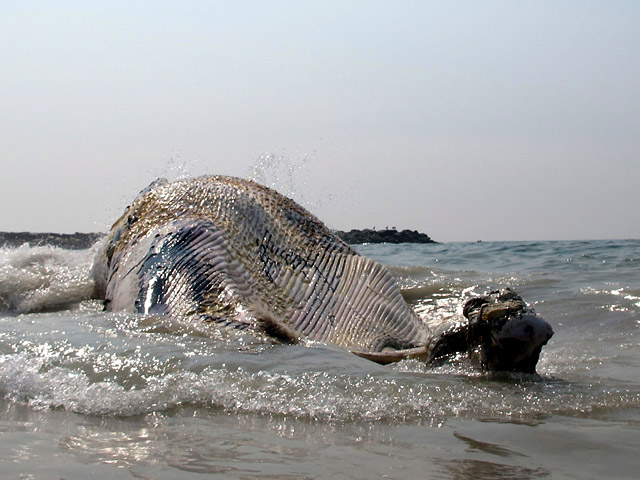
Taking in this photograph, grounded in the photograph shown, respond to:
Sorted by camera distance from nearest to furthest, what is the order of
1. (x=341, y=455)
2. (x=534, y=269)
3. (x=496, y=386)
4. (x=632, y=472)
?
(x=632, y=472) < (x=341, y=455) < (x=496, y=386) < (x=534, y=269)

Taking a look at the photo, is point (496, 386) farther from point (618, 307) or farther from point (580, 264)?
point (580, 264)

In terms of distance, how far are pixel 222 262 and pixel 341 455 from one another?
2.28 metres

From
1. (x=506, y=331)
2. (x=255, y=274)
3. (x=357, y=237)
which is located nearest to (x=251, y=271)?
(x=255, y=274)

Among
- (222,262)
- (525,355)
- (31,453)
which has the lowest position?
(31,453)

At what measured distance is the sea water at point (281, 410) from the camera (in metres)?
1.89

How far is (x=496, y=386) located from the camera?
2.65 meters

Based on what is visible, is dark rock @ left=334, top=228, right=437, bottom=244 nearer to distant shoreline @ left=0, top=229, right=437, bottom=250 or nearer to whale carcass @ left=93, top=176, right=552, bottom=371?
distant shoreline @ left=0, top=229, right=437, bottom=250

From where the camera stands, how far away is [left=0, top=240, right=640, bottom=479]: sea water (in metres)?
1.89

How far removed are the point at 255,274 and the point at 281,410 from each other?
1.94 m

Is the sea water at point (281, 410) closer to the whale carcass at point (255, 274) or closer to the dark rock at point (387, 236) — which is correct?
the whale carcass at point (255, 274)

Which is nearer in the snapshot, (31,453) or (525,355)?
(31,453)

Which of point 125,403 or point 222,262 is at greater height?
point 222,262

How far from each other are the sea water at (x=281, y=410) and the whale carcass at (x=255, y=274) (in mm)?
216

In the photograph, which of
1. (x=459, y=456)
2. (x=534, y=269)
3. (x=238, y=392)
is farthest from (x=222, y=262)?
(x=534, y=269)
